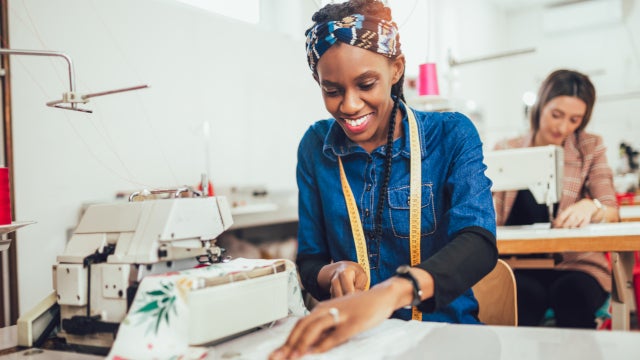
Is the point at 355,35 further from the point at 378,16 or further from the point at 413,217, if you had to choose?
the point at 413,217

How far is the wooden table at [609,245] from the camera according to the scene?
197cm

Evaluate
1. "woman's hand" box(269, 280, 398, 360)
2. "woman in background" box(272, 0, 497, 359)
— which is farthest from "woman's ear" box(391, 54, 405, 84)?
"woman's hand" box(269, 280, 398, 360)

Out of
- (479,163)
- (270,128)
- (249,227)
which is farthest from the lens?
(270,128)

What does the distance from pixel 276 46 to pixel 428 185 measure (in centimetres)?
332

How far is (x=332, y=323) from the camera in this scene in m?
0.87

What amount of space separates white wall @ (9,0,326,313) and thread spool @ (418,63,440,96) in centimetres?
68

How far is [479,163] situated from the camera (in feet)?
4.37

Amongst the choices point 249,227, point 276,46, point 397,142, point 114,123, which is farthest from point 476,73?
point 397,142

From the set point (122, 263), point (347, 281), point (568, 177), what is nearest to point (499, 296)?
point (347, 281)

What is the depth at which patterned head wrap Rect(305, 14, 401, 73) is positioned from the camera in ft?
4.05

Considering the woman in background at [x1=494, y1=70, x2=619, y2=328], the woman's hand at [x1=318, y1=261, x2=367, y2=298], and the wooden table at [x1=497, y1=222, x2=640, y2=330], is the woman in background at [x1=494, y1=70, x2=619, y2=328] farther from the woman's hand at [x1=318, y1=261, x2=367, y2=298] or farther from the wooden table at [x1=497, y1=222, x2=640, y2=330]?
the woman's hand at [x1=318, y1=261, x2=367, y2=298]

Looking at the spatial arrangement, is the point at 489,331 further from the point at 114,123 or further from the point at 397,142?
the point at 114,123

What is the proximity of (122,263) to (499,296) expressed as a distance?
1.01 m

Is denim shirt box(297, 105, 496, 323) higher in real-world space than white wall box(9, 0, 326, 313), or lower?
lower
